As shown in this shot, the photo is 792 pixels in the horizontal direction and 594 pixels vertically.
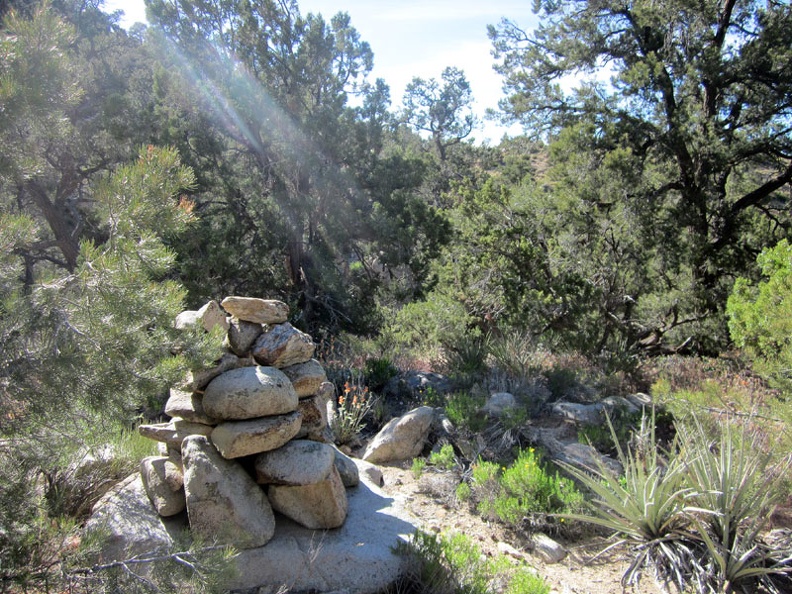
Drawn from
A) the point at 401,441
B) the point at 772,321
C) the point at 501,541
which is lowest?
the point at 501,541

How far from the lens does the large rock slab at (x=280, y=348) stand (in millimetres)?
4168

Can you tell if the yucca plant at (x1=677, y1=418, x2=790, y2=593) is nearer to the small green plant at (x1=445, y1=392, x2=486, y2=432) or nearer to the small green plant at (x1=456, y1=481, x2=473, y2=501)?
the small green plant at (x1=456, y1=481, x2=473, y2=501)

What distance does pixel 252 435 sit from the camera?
3.61 metres

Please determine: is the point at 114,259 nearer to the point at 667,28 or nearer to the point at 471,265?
the point at 471,265

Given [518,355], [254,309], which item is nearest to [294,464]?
[254,309]

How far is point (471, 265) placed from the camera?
8688 mm

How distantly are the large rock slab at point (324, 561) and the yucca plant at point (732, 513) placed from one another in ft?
6.17

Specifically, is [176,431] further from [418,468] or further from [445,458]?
[445,458]

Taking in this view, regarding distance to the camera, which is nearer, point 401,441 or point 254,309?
point 254,309

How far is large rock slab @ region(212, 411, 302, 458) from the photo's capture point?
3604mm

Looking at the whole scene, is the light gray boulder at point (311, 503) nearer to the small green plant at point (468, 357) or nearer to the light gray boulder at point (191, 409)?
the light gray boulder at point (191, 409)

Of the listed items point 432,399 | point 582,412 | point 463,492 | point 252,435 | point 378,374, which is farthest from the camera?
point 378,374

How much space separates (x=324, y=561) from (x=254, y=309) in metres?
Result: 1.74

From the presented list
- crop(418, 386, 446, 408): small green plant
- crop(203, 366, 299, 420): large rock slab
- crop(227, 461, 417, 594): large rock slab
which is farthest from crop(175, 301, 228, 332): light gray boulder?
crop(418, 386, 446, 408): small green plant
